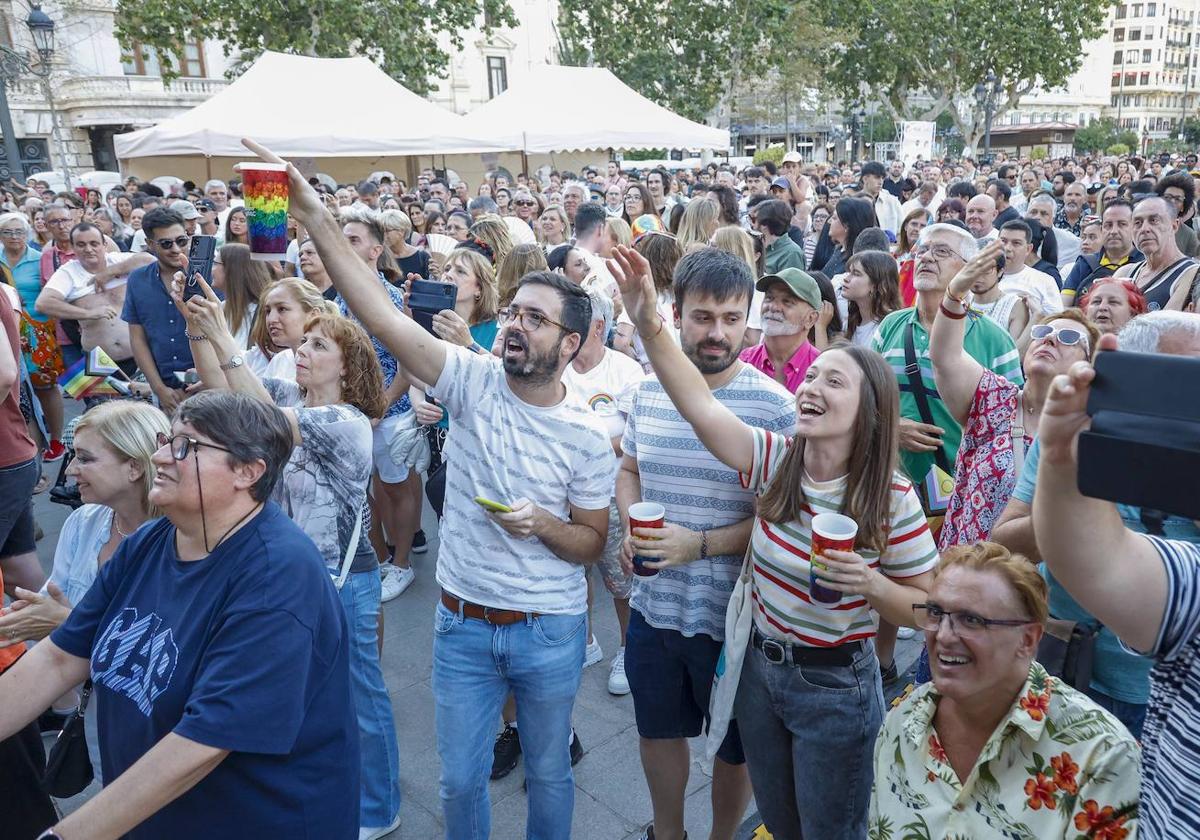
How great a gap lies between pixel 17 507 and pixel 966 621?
4.01 m

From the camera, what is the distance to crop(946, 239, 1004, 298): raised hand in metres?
2.83

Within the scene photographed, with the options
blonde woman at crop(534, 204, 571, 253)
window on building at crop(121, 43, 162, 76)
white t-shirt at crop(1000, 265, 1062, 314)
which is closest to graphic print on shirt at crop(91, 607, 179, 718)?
white t-shirt at crop(1000, 265, 1062, 314)

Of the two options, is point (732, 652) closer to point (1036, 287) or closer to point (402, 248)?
point (1036, 287)

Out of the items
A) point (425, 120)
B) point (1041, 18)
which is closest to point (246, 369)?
point (425, 120)

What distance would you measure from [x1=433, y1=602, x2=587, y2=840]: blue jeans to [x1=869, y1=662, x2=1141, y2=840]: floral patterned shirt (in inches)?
38.6

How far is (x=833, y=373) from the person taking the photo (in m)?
2.32

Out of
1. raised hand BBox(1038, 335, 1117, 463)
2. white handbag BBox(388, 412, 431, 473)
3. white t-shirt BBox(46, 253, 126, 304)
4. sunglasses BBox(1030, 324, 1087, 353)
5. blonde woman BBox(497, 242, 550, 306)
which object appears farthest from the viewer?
white t-shirt BBox(46, 253, 126, 304)

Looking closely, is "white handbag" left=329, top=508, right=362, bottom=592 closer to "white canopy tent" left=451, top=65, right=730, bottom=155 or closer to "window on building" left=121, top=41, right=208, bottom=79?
"white canopy tent" left=451, top=65, right=730, bottom=155

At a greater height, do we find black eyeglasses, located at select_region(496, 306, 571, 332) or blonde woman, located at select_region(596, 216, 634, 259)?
blonde woman, located at select_region(596, 216, 634, 259)

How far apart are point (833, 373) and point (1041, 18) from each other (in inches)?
1837

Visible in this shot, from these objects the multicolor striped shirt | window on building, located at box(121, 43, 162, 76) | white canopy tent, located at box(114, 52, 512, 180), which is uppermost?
window on building, located at box(121, 43, 162, 76)

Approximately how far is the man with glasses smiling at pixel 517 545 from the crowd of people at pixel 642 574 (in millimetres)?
11

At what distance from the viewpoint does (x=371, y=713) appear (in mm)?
2955

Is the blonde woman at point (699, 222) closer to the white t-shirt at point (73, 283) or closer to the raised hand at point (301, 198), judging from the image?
Result: the white t-shirt at point (73, 283)
